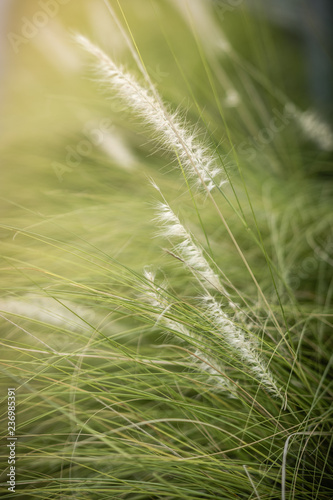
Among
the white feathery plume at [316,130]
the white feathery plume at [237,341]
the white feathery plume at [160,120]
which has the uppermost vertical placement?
the white feathery plume at [160,120]

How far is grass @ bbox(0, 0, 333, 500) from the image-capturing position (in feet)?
1.66

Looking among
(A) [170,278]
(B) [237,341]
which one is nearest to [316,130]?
(A) [170,278]

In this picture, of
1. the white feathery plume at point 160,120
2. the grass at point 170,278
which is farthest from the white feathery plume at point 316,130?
the white feathery plume at point 160,120

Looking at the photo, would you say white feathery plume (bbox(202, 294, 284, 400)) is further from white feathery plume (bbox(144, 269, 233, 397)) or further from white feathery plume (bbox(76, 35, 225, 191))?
white feathery plume (bbox(76, 35, 225, 191))

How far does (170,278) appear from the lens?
28.3 inches

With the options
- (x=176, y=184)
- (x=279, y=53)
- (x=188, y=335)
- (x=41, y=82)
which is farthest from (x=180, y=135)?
(x=279, y=53)

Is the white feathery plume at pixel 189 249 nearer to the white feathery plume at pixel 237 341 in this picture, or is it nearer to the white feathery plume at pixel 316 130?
the white feathery plume at pixel 237 341

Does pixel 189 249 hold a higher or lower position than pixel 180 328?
higher

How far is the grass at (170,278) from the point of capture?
20.0 inches

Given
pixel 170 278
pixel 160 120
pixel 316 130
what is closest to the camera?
pixel 160 120

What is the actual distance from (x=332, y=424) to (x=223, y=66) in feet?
3.03

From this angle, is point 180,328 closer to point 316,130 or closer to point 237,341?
point 237,341

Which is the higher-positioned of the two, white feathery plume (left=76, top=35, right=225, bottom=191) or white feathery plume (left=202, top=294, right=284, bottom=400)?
white feathery plume (left=76, top=35, right=225, bottom=191)

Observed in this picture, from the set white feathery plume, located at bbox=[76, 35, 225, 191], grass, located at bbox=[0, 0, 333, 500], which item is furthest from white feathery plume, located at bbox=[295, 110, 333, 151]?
white feathery plume, located at bbox=[76, 35, 225, 191]
